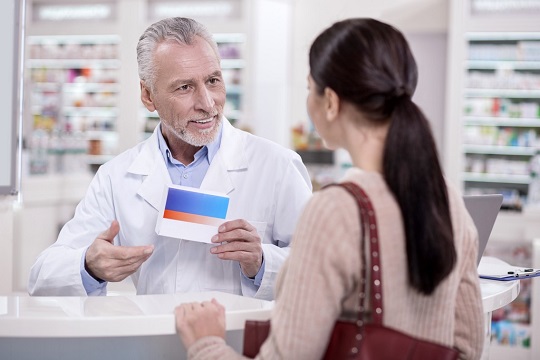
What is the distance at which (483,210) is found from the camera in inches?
98.6

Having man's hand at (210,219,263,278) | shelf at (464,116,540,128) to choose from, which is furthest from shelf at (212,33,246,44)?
man's hand at (210,219,263,278)

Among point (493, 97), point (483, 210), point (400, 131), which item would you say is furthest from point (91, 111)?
point (400, 131)

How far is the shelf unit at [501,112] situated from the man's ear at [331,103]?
7.63m

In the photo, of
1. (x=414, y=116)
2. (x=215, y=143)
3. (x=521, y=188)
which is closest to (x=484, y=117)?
(x=521, y=188)

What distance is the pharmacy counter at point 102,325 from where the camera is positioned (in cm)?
168

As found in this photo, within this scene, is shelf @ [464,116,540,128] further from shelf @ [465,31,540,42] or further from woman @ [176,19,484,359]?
woman @ [176,19,484,359]

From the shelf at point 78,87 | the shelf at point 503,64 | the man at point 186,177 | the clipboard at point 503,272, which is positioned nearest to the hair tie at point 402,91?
the man at point 186,177

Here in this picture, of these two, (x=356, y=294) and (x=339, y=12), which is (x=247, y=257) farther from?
(x=339, y=12)

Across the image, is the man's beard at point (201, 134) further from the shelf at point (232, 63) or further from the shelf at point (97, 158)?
the shelf at point (97, 158)

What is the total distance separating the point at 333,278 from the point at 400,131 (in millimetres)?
294

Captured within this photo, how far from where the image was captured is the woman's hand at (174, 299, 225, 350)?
165 centimetres

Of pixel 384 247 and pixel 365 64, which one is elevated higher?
pixel 365 64

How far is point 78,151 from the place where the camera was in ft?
24.7

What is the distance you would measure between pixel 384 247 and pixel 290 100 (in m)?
9.16
